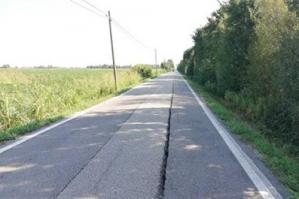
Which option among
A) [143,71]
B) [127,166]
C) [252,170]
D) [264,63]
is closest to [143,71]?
[143,71]

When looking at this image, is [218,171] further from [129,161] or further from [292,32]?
[292,32]

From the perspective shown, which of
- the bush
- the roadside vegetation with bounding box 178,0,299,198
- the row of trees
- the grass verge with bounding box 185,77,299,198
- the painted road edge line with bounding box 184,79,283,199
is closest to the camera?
the painted road edge line with bounding box 184,79,283,199

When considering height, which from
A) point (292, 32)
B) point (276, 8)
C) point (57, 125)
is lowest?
point (57, 125)

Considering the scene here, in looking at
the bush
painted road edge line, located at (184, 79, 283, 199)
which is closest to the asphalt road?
painted road edge line, located at (184, 79, 283, 199)

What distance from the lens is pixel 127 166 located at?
20.9ft

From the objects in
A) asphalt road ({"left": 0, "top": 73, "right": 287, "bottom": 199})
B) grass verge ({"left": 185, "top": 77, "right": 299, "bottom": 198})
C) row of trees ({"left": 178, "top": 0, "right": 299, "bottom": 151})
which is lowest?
grass verge ({"left": 185, "top": 77, "right": 299, "bottom": 198})

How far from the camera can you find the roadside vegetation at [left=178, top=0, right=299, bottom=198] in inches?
335

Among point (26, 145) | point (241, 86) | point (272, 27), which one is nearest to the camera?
point (26, 145)

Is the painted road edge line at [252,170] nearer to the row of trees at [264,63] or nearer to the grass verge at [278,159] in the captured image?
the grass verge at [278,159]

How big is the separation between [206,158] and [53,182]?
2.83 meters

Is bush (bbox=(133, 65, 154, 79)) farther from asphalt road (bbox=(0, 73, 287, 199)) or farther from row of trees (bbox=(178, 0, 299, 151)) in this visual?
asphalt road (bbox=(0, 73, 287, 199))

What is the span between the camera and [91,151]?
751cm

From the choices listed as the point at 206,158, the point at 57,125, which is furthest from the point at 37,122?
the point at 206,158

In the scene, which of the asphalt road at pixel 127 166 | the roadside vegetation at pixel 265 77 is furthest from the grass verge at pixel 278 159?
the asphalt road at pixel 127 166
